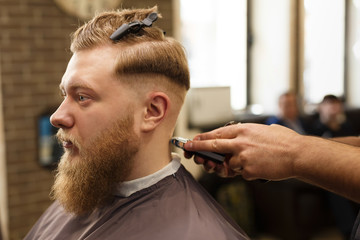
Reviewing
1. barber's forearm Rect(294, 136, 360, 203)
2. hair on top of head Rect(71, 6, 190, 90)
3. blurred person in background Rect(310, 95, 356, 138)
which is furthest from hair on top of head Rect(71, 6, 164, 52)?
blurred person in background Rect(310, 95, 356, 138)

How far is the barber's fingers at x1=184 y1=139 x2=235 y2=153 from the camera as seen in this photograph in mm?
1167

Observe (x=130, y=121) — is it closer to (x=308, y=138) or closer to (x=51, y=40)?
(x=308, y=138)

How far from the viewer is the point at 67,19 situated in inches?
136

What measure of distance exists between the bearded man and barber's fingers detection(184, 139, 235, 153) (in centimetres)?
14

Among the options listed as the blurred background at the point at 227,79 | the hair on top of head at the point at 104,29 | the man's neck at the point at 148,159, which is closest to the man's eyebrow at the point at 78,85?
the hair on top of head at the point at 104,29

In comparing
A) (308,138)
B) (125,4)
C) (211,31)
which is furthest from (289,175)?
(211,31)

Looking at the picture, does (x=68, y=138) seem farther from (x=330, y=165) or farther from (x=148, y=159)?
(x=330, y=165)

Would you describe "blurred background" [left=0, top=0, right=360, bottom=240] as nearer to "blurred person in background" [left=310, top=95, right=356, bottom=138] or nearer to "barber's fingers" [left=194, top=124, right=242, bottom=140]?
"blurred person in background" [left=310, top=95, right=356, bottom=138]

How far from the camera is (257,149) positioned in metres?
1.12

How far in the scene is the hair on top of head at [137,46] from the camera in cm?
127

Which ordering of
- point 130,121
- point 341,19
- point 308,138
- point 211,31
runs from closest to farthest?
1. point 308,138
2. point 130,121
3. point 211,31
4. point 341,19

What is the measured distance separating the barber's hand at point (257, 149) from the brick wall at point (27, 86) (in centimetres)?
239

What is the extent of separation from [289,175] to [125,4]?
2.94m

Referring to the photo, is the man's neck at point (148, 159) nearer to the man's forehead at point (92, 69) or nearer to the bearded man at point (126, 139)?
the bearded man at point (126, 139)
